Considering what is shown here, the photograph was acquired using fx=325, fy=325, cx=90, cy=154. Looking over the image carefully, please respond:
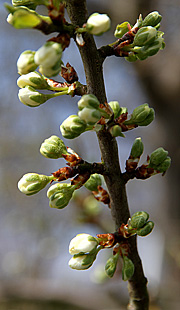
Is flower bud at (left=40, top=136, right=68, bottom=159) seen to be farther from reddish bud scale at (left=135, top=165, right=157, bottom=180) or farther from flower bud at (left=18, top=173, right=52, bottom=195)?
reddish bud scale at (left=135, top=165, right=157, bottom=180)

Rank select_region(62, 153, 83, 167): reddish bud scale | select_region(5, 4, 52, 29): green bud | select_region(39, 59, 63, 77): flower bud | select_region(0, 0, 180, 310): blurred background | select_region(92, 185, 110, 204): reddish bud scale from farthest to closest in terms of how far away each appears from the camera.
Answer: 1. select_region(0, 0, 180, 310): blurred background
2. select_region(92, 185, 110, 204): reddish bud scale
3. select_region(62, 153, 83, 167): reddish bud scale
4. select_region(39, 59, 63, 77): flower bud
5. select_region(5, 4, 52, 29): green bud

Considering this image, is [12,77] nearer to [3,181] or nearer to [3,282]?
[3,181]

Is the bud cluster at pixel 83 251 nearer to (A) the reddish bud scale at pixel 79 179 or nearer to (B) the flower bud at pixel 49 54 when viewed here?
(A) the reddish bud scale at pixel 79 179

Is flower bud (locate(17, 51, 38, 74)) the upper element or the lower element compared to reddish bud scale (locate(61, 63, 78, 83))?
lower

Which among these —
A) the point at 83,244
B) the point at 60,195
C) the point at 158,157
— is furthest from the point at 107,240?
the point at 158,157

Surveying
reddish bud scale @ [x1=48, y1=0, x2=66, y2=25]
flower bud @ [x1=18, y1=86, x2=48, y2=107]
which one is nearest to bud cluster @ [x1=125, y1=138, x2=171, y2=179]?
flower bud @ [x1=18, y1=86, x2=48, y2=107]

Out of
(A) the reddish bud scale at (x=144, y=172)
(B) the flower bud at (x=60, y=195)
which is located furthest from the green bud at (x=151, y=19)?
(B) the flower bud at (x=60, y=195)

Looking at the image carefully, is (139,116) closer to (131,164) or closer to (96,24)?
(131,164)
